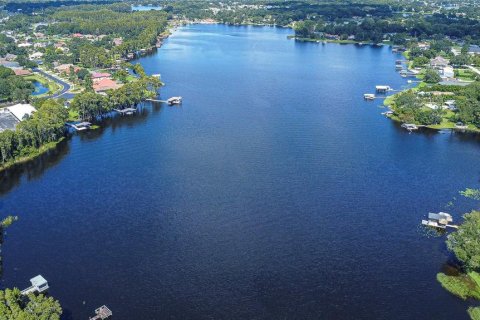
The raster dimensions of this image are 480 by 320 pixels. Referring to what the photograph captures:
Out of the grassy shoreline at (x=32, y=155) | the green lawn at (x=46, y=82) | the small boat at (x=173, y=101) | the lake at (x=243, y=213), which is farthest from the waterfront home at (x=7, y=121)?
the small boat at (x=173, y=101)

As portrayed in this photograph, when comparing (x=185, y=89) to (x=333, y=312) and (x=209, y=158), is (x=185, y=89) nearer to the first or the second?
(x=209, y=158)

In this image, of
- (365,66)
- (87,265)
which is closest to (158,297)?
(87,265)

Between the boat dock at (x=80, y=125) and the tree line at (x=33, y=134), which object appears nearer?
the tree line at (x=33, y=134)

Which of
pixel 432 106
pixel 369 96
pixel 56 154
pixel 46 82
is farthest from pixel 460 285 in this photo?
pixel 46 82

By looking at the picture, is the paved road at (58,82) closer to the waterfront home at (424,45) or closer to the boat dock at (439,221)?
the boat dock at (439,221)

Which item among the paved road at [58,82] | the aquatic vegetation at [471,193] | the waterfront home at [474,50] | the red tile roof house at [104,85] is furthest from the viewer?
the waterfront home at [474,50]

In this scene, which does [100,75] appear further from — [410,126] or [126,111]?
[410,126]
